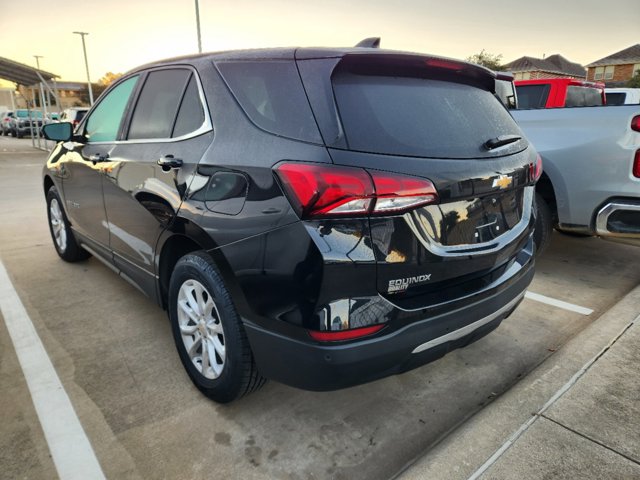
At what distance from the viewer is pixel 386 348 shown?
1.76 m

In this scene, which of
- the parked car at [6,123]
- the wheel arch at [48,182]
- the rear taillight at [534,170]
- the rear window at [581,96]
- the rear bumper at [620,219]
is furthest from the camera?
the parked car at [6,123]

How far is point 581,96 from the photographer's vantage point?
6.54 meters

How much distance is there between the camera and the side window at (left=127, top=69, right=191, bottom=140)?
8.30ft

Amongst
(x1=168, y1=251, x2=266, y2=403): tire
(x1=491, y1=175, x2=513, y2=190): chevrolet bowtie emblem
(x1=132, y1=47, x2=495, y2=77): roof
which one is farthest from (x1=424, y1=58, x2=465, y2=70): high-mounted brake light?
(x1=168, y1=251, x2=266, y2=403): tire

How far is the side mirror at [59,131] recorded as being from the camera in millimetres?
3689

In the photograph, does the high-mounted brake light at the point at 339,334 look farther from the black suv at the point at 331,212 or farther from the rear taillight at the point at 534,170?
the rear taillight at the point at 534,170

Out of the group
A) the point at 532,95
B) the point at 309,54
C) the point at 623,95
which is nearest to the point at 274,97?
the point at 309,54

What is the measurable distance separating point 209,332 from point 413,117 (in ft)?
4.57

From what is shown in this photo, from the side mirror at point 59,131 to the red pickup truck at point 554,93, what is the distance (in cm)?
511

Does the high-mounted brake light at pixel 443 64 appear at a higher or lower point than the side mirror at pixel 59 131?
higher

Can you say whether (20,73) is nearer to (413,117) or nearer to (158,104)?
(158,104)

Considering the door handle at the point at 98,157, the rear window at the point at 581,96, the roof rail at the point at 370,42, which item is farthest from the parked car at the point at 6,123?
the roof rail at the point at 370,42

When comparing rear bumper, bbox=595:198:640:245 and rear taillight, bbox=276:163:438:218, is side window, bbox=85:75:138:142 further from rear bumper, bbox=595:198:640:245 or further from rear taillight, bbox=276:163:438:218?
rear bumper, bbox=595:198:640:245

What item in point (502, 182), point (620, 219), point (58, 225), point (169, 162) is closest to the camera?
point (502, 182)
